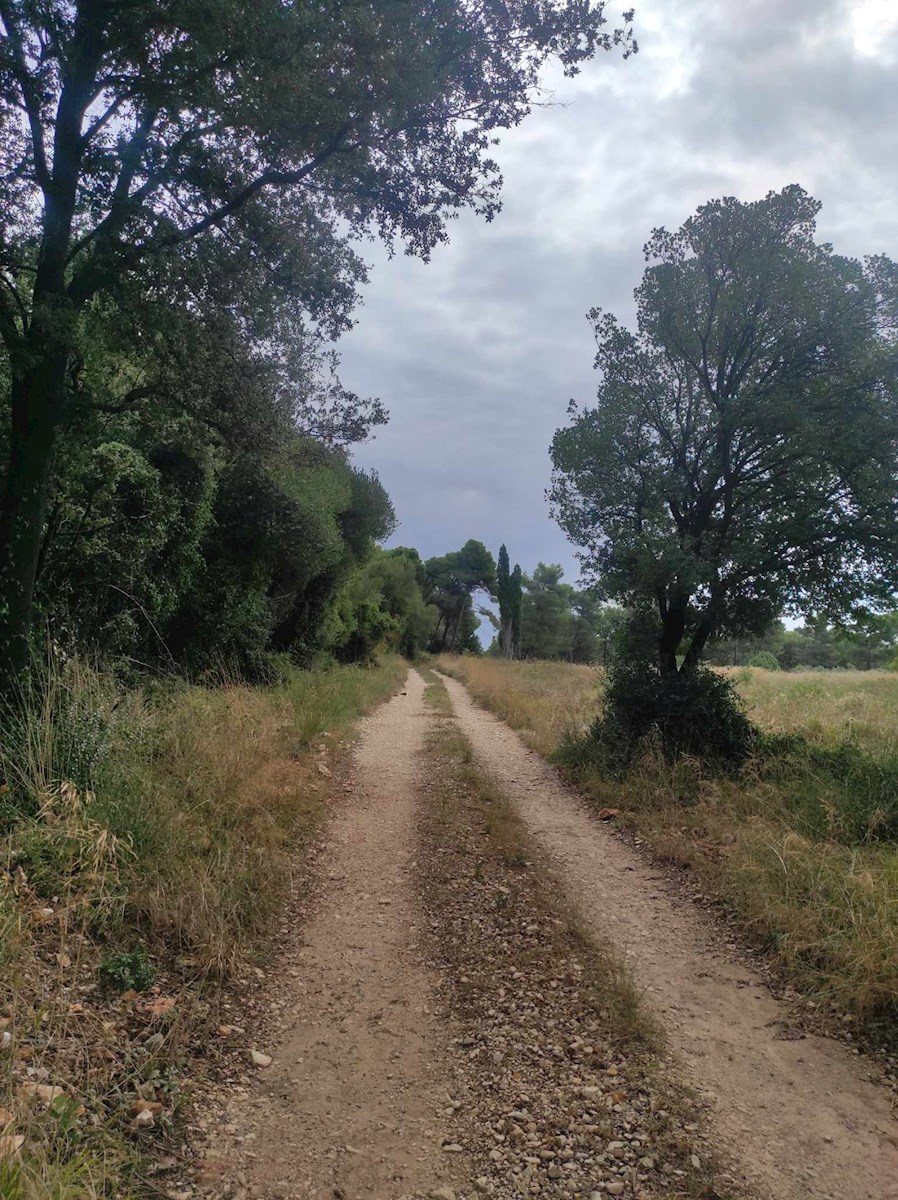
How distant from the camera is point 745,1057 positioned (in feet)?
11.8

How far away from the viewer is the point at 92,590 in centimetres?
970

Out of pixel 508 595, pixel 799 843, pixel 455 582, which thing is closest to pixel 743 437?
pixel 799 843

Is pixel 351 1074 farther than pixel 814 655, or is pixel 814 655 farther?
pixel 814 655

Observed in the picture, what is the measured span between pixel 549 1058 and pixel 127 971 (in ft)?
8.05

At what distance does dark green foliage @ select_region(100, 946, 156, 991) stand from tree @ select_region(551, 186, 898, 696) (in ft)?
26.0

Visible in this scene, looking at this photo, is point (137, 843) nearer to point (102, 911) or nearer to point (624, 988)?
point (102, 911)

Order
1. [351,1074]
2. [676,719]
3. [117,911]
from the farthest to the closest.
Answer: [676,719], [117,911], [351,1074]

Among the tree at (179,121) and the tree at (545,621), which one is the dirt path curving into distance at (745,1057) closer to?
the tree at (179,121)

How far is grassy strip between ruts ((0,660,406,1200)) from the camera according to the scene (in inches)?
109

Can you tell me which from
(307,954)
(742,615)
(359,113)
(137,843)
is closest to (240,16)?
(359,113)

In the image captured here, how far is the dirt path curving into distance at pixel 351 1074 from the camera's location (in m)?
2.82

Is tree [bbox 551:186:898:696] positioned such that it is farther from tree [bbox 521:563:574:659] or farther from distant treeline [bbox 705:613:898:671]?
tree [bbox 521:563:574:659]

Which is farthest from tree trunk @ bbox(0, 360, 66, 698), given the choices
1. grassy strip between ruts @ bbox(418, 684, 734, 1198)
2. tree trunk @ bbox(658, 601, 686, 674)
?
tree trunk @ bbox(658, 601, 686, 674)

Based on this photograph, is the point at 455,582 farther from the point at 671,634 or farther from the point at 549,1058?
the point at 549,1058
